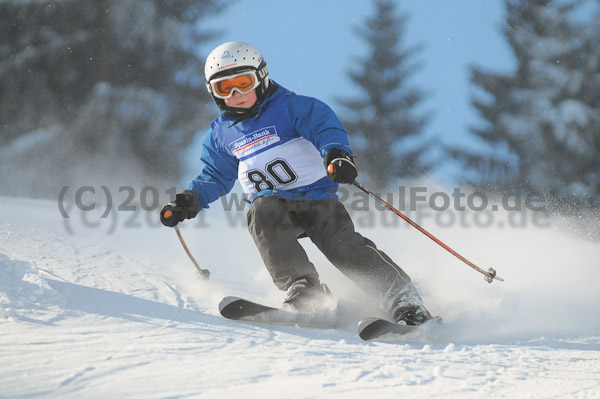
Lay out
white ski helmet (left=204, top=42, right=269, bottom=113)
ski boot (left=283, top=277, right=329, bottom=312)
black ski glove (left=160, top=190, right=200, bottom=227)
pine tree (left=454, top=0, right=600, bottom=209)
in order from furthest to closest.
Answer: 1. pine tree (left=454, top=0, right=600, bottom=209)
2. black ski glove (left=160, top=190, right=200, bottom=227)
3. white ski helmet (left=204, top=42, right=269, bottom=113)
4. ski boot (left=283, top=277, right=329, bottom=312)

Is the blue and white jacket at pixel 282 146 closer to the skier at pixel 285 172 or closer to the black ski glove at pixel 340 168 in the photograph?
the skier at pixel 285 172

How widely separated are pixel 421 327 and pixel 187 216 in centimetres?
158

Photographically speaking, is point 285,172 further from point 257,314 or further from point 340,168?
point 257,314

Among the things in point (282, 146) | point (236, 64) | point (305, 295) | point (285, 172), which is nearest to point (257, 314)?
point (305, 295)

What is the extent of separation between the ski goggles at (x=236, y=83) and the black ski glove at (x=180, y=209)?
2.21 feet

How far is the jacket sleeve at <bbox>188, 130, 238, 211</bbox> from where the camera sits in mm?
3441

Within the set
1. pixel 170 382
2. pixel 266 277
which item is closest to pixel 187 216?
pixel 266 277

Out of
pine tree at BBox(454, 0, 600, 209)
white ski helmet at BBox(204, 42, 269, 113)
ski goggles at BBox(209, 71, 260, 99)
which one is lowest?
ski goggles at BBox(209, 71, 260, 99)

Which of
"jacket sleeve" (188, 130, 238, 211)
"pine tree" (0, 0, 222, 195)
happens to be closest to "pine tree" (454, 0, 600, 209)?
"pine tree" (0, 0, 222, 195)

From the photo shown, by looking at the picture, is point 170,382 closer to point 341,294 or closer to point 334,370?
point 334,370

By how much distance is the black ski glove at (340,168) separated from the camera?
2.79 meters

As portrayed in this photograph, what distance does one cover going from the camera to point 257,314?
8.34ft

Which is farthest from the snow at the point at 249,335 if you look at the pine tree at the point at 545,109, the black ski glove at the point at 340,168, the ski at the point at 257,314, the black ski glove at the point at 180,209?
the pine tree at the point at 545,109

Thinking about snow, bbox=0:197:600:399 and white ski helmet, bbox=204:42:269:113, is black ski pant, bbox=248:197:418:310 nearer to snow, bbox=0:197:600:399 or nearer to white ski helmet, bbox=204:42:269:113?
snow, bbox=0:197:600:399
